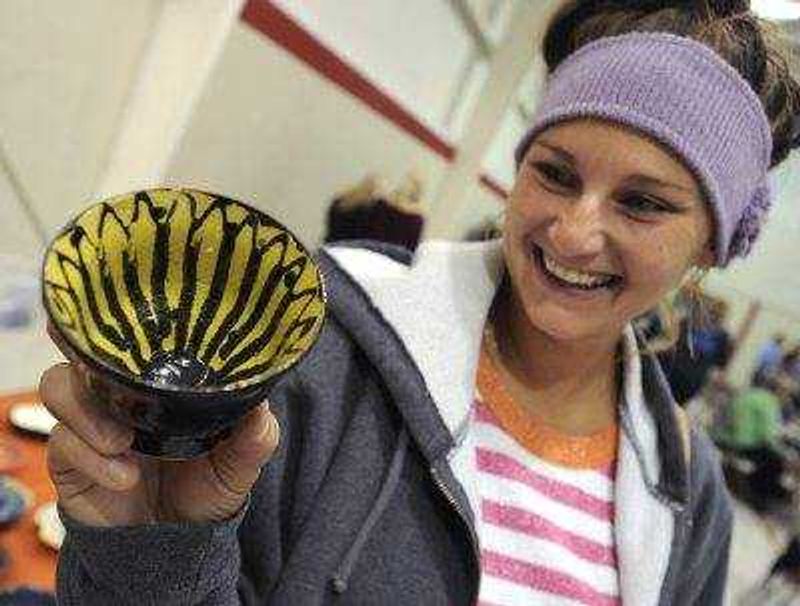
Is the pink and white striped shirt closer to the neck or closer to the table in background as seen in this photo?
the neck

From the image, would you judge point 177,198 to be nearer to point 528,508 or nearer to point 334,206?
point 528,508

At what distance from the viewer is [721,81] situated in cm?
101

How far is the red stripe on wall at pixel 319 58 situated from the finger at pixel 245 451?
2.46 metres

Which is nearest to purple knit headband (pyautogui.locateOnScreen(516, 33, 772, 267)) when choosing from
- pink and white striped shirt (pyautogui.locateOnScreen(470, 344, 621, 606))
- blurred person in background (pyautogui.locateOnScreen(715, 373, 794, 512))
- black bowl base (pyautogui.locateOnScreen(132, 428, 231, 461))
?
pink and white striped shirt (pyautogui.locateOnScreen(470, 344, 621, 606))

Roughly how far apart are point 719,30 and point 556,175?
285 mm

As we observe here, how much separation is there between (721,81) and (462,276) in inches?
15.7

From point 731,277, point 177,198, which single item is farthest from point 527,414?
point 731,277

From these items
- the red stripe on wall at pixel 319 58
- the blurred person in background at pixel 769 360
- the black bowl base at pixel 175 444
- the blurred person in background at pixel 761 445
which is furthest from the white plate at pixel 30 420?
the blurred person in background at pixel 769 360

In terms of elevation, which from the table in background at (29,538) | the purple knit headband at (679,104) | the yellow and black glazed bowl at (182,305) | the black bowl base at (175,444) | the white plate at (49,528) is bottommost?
the table in background at (29,538)

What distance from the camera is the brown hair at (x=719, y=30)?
104 cm

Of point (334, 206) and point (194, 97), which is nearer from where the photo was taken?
point (194, 97)

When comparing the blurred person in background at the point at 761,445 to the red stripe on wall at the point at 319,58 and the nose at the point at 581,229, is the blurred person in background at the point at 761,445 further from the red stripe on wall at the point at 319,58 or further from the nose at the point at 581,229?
the nose at the point at 581,229

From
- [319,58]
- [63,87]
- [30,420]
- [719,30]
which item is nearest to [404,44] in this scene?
[319,58]

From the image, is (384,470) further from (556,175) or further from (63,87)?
(63,87)
